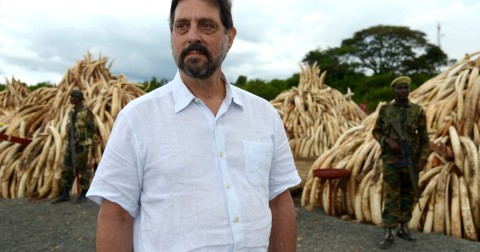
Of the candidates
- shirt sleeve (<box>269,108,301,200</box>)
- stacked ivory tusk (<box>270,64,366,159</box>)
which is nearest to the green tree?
stacked ivory tusk (<box>270,64,366,159</box>)

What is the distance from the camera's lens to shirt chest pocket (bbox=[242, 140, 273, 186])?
1.76 meters

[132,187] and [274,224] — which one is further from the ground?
[132,187]

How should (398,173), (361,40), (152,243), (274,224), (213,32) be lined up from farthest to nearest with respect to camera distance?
(361,40) < (398,173) < (274,224) < (213,32) < (152,243)

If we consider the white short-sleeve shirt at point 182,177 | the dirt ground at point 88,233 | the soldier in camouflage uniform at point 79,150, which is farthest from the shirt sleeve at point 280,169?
the soldier in camouflage uniform at point 79,150

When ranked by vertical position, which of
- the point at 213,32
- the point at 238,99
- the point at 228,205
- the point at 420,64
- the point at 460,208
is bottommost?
the point at 460,208

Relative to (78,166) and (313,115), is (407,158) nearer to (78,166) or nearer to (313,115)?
(78,166)

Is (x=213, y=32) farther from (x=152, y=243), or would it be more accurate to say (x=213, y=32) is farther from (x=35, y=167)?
(x=35, y=167)

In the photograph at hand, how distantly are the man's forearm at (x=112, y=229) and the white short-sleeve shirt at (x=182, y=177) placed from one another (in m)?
0.04

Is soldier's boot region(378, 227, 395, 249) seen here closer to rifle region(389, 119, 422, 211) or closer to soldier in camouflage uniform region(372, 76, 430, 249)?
soldier in camouflage uniform region(372, 76, 430, 249)

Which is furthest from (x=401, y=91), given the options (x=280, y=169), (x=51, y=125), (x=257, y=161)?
(x=51, y=125)

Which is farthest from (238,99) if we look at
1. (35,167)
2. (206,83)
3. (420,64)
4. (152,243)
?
(420,64)

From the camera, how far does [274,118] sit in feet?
6.47

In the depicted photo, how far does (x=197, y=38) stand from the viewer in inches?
68.1

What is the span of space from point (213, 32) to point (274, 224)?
2.77 ft
